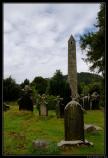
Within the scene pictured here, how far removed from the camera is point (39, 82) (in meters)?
33.8

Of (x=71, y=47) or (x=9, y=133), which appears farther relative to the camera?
(x=9, y=133)

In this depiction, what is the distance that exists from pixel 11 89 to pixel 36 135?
13608 millimetres

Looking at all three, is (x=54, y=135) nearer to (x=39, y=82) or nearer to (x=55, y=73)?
(x=55, y=73)

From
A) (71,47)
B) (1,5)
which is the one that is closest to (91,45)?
(71,47)

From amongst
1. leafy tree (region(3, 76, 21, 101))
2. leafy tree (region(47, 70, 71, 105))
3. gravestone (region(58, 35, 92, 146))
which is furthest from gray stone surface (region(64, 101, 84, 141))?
Answer: leafy tree (region(47, 70, 71, 105))

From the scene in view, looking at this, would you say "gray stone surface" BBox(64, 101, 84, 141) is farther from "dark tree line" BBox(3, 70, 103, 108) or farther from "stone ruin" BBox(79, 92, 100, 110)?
"dark tree line" BBox(3, 70, 103, 108)

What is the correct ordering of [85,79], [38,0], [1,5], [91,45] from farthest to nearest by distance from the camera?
[85,79] → [91,45] → [1,5] → [38,0]

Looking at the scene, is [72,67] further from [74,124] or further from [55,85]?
[55,85]

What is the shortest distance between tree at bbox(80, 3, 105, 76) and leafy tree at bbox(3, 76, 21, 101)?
531 cm

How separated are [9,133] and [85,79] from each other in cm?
1577

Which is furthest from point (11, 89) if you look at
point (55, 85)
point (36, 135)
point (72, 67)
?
point (72, 67)

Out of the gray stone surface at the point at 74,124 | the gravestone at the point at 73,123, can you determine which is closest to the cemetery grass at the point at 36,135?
the gravestone at the point at 73,123

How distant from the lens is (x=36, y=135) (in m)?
14.0

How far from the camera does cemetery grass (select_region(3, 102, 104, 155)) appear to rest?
11141 mm
